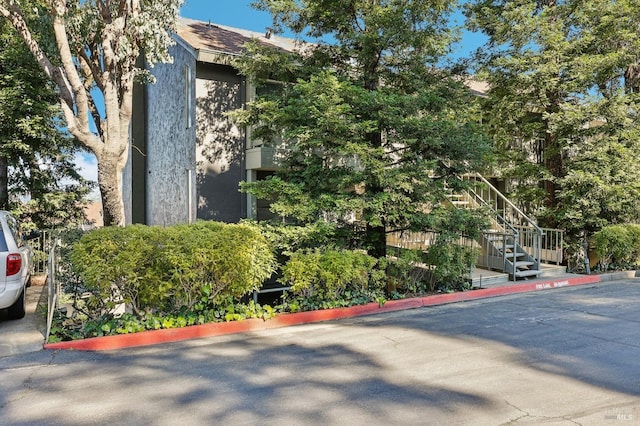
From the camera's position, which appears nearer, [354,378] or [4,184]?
[354,378]

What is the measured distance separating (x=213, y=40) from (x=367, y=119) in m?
5.26

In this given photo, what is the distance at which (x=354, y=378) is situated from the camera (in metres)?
4.19

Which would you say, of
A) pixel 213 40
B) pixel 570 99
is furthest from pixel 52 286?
pixel 570 99

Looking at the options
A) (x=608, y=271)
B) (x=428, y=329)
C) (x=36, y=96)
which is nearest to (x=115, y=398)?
(x=428, y=329)

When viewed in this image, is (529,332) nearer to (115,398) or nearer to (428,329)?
(428,329)

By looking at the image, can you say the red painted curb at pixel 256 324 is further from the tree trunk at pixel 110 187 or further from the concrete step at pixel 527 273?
the tree trunk at pixel 110 187

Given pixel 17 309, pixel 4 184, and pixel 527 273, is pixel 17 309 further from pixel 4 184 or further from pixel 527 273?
pixel 527 273

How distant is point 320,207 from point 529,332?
3.69 m

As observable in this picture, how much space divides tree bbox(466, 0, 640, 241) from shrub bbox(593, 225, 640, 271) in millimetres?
510

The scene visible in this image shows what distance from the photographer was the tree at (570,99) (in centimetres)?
1127

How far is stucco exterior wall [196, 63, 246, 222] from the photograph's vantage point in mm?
10078

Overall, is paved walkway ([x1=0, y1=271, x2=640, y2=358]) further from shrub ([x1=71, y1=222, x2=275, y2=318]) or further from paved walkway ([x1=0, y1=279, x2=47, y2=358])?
shrub ([x1=71, y1=222, x2=275, y2=318])

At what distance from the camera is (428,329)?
6051 millimetres

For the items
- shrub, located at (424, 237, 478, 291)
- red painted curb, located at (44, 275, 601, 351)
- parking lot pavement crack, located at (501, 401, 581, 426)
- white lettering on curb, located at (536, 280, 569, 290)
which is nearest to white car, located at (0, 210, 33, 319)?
red painted curb, located at (44, 275, 601, 351)
